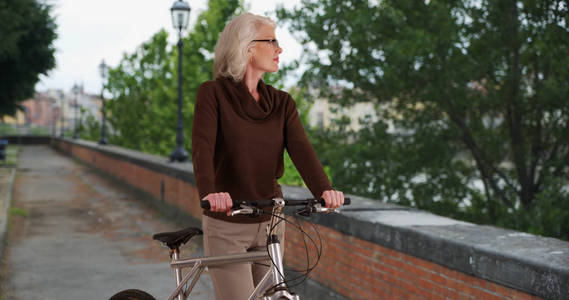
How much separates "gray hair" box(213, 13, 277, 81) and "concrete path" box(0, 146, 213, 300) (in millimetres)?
3956

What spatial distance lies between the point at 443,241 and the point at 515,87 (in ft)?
27.1

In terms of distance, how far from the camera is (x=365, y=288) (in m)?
4.85

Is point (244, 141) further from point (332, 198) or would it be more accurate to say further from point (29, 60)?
point (29, 60)

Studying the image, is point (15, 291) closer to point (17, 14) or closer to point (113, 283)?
point (113, 283)

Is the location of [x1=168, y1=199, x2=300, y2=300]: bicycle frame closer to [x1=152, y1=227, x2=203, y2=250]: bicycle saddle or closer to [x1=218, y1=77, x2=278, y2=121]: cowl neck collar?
[x1=152, y1=227, x2=203, y2=250]: bicycle saddle

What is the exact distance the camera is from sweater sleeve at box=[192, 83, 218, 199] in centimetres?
257

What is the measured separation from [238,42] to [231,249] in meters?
0.88

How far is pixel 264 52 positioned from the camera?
2.80m

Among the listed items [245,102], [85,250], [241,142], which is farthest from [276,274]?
[85,250]

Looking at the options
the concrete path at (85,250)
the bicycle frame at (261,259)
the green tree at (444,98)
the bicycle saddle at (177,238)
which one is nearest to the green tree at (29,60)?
the concrete path at (85,250)

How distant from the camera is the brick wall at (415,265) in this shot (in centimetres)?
331

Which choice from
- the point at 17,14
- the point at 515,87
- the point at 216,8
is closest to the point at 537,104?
the point at 515,87

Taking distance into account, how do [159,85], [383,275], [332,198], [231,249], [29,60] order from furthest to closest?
[159,85] → [29,60] → [383,275] → [231,249] → [332,198]

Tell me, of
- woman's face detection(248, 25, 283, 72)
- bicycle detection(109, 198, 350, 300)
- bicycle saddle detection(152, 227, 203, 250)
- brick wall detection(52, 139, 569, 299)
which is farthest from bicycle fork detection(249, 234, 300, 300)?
brick wall detection(52, 139, 569, 299)
